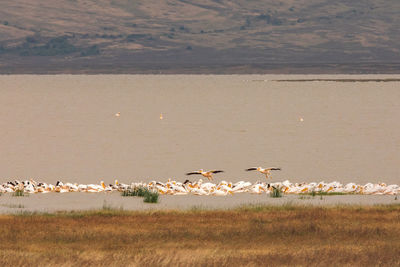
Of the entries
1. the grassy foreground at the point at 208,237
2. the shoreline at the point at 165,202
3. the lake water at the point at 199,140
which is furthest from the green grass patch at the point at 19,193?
the lake water at the point at 199,140

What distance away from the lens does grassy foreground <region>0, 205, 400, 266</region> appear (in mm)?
15359

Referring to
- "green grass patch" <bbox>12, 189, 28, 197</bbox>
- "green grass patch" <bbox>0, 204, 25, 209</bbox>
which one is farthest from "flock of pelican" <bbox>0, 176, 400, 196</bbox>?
"green grass patch" <bbox>0, 204, 25, 209</bbox>

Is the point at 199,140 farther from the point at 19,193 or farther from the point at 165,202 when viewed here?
the point at 165,202

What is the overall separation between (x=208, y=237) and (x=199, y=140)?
104ft

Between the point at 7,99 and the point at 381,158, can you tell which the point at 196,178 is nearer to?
the point at 381,158

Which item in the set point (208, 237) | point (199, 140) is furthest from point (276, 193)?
point (199, 140)

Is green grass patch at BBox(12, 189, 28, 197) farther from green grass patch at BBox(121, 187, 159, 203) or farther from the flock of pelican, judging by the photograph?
green grass patch at BBox(121, 187, 159, 203)

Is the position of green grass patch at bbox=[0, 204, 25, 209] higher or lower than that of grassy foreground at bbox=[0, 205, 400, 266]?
lower

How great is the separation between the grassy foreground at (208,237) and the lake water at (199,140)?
1142 cm

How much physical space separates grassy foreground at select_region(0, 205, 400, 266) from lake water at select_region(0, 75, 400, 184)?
37.5 feet

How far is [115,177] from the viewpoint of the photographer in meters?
32.7

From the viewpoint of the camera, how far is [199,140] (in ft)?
161

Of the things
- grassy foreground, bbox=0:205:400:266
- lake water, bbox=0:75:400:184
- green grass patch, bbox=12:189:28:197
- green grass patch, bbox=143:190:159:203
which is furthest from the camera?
lake water, bbox=0:75:400:184

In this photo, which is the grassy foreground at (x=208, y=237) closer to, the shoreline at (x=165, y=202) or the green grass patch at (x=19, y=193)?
the shoreline at (x=165, y=202)
